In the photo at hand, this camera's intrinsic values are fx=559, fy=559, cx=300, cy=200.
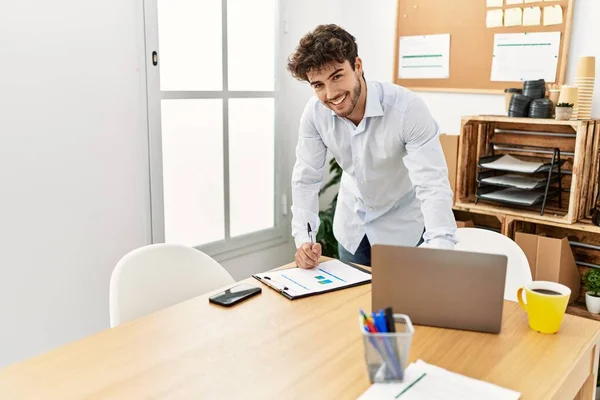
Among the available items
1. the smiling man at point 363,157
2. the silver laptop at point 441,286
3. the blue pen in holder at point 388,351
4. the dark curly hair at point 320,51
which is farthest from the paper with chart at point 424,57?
the blue pen in holder at point 388,351

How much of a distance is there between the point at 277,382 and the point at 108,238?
5.15ft

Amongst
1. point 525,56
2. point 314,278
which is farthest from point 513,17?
point 314,278

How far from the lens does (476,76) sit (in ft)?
9.60

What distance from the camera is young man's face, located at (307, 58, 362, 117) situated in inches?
66.0

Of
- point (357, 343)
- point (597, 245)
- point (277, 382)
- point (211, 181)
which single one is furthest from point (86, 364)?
point (597, 245)

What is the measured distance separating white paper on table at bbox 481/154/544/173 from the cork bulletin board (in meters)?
0.38

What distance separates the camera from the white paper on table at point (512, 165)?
2529mm

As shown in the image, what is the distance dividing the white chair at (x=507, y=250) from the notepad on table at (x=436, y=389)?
2.25 ft

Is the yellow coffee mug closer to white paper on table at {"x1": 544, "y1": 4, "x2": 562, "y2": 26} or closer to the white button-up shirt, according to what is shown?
the white button-up shirt

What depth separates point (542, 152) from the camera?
274 cm

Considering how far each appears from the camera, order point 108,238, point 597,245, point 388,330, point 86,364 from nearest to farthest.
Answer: point 388,330, point 86,364, point 108,238, point 597,245

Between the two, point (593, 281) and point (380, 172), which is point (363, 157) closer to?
point (380, 172)

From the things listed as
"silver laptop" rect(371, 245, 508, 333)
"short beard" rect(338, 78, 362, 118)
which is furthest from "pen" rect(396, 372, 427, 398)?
"short beard" rect(338, 78, 362, 118)

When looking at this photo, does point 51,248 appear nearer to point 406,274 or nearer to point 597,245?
point 406,274
